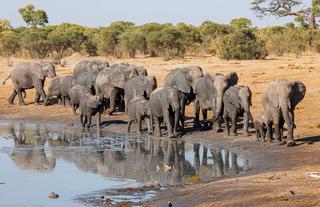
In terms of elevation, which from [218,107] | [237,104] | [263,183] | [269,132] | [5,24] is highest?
[5,24]

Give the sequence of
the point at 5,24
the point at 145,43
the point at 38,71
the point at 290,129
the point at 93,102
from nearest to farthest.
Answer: the point at 290,129 < the point at 93,102 < the point at 38,71 < the point at 145,43 < the point at 5,24

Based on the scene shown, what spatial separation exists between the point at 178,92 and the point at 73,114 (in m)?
6.79

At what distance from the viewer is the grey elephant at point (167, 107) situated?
21156 millimetres

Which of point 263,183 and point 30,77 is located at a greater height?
point 30,77

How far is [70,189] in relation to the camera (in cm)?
1455

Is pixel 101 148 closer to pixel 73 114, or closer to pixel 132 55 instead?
pixel 73 114

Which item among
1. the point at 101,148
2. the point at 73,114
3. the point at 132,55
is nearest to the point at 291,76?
the point at 73,114

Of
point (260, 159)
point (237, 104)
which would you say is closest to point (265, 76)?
point (237, 104)

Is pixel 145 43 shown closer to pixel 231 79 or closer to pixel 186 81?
pixel 186 81

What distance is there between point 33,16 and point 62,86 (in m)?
66.9

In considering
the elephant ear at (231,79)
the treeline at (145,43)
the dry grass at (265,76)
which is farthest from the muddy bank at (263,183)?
the treeline at (145,43)

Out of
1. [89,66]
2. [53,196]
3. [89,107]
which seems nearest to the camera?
[53,196]

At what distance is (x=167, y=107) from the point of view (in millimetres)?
21141

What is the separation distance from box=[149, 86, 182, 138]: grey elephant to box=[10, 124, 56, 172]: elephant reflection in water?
3.16 metres
